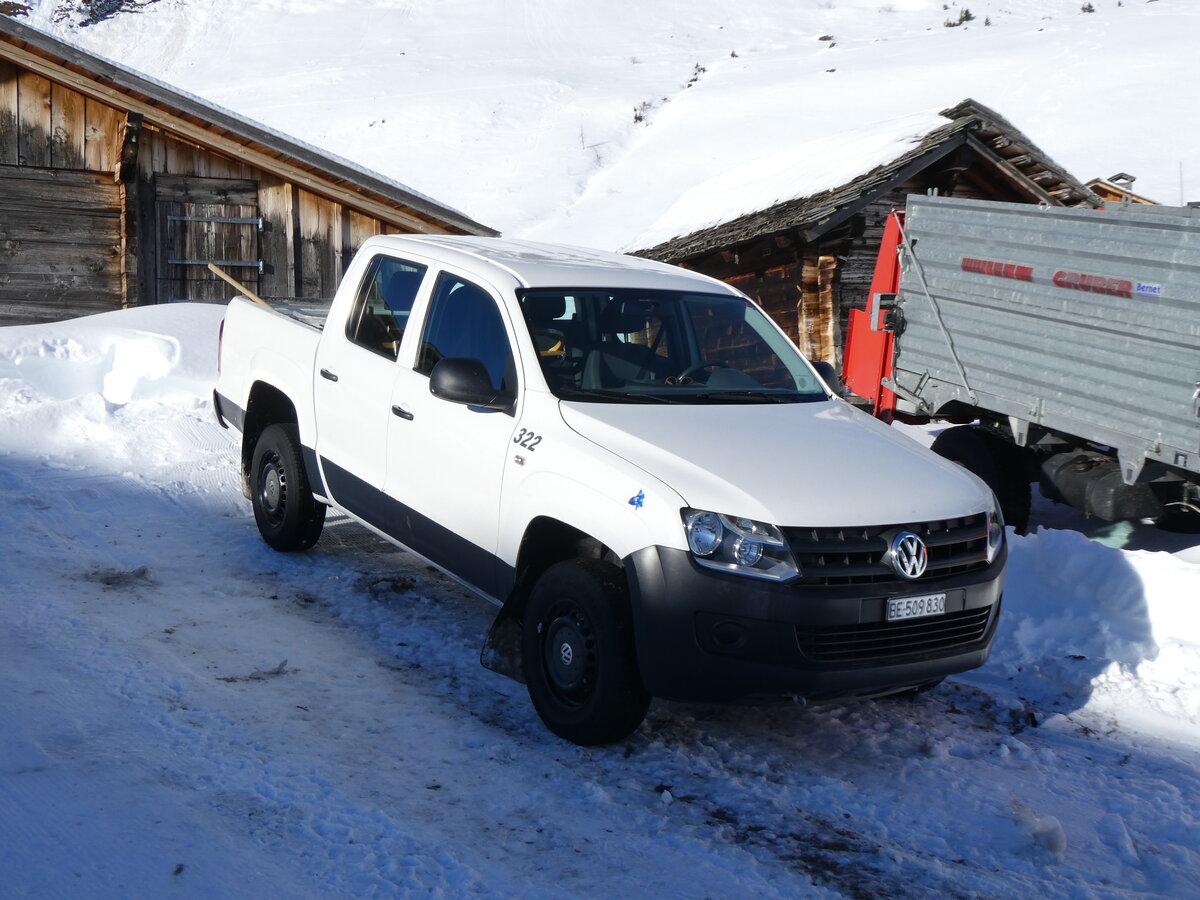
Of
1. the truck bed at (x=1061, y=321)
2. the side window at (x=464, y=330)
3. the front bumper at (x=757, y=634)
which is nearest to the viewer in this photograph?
the front bumper at (x=757, y=634)

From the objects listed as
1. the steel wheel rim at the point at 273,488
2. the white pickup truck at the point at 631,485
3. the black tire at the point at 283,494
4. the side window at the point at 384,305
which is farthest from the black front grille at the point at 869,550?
the steel wheel rim at the point at 273,488

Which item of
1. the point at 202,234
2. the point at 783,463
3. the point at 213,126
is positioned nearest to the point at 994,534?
the point at 783,463

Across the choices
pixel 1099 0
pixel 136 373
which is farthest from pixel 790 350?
pixel 1099 0

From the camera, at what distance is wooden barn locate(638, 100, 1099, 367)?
53.3ft

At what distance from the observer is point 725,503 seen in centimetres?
427

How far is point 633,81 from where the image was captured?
59.5 m

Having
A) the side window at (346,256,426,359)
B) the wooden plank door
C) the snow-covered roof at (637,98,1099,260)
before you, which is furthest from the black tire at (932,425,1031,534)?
the wooden plank door

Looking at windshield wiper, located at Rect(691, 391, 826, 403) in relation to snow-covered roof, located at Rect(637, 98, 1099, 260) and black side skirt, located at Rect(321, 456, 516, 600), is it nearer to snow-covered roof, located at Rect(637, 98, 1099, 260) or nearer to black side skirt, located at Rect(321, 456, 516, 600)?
black side skirt, located at Rect(321, 456, 516, 600)

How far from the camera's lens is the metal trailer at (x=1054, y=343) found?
25.4ft

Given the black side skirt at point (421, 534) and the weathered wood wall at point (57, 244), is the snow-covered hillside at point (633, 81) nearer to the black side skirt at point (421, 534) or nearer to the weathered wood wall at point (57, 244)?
the weathered wood wall at point (57, 244)

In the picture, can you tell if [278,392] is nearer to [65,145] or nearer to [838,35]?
[65,145]

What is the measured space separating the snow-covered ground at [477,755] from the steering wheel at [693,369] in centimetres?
146

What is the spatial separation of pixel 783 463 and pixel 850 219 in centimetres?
1304

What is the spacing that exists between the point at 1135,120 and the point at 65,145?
129 feet
